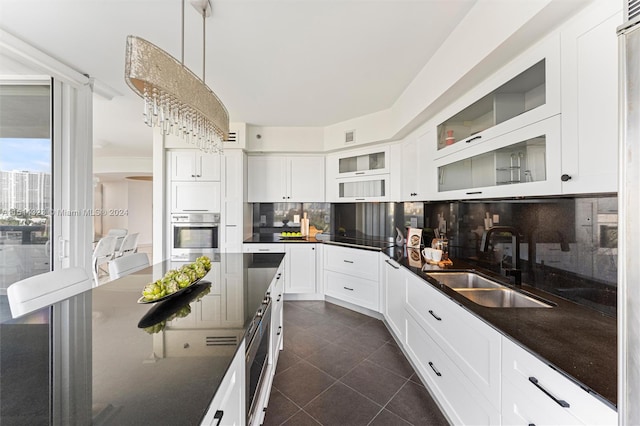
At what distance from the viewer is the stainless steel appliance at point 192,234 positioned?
3.42 m

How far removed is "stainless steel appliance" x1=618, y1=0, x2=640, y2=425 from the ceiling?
1290 millimetres

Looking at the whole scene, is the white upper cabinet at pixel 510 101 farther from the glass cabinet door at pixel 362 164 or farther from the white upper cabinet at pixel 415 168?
the glass cabinet door at pixel 362 164

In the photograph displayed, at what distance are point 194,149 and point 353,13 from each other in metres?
2.78

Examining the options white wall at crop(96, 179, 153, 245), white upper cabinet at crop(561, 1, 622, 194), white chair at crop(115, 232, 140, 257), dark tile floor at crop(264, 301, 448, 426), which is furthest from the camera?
white wall at crop(96, 179, 153, 245)

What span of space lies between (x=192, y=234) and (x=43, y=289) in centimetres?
214

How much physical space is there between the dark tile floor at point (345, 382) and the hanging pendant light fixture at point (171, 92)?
1906 mm

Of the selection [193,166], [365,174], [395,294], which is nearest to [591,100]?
[395,294]

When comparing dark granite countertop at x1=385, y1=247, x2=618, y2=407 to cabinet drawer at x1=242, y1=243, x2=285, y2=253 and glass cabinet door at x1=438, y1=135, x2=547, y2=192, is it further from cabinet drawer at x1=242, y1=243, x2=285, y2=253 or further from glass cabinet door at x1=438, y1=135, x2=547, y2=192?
cabinet drawer at x1=242, y1=243, x2=285, y2=253

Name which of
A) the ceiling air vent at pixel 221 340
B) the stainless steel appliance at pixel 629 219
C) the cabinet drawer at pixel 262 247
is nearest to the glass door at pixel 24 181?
the cabinet drawer at pixel 262 247

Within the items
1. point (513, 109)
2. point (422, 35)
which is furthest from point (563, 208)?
point (422, 35)

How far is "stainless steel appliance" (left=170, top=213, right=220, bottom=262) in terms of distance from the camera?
3.42 m

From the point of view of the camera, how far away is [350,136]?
3.40 m

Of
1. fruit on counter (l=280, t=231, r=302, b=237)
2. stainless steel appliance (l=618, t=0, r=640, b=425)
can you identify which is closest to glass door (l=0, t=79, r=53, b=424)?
fruit on counter (l=280, t=231, r=302, b=237)

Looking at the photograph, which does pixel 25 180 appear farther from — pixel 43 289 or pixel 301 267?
pixel 301 267
